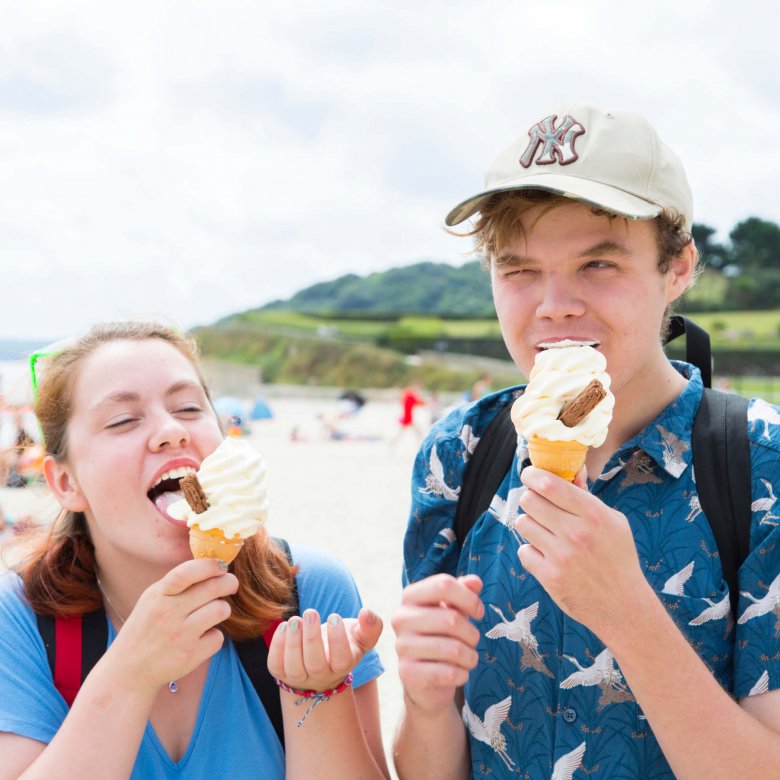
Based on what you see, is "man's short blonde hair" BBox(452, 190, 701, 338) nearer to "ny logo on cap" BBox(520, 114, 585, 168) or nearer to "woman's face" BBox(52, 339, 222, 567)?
"ny logo on cap" BBox(520, 114, 585, 168)

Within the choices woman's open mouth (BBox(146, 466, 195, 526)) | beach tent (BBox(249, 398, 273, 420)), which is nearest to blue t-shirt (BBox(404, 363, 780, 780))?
woman's open mouth (BBox(146, 466, 195, 526))

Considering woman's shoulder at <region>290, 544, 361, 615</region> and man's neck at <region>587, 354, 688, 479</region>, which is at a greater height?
man's neck at <region>587, 354, 688, 479</region>

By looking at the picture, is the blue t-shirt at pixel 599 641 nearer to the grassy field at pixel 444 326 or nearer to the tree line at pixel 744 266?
the grassy field at pixel 444 326

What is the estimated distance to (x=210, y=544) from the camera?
242 cm

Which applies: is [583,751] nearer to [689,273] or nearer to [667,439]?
[667,439]

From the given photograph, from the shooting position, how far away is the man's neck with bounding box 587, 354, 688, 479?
96.7 inches

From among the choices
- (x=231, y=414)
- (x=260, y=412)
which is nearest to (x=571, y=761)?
(x=231, y=414)

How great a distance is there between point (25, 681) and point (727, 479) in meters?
2.17

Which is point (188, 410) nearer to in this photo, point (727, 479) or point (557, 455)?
point (557, 455)

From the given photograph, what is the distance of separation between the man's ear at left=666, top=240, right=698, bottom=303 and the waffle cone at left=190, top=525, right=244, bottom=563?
1610 mm

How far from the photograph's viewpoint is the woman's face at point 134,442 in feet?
8.43

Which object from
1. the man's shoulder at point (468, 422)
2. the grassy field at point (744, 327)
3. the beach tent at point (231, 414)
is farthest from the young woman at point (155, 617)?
the grassy field at point (744, 327)

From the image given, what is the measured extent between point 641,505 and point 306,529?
11320mm

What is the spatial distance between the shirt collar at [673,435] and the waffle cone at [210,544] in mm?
A: 1265
